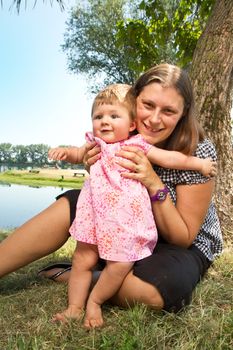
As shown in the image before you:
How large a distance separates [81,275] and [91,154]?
0.62 m

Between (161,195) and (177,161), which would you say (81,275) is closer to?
(161,195)

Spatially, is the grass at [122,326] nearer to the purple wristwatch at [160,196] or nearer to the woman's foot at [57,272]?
the woman's foot at [57,272]

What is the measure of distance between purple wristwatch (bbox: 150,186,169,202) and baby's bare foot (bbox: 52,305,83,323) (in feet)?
2.16

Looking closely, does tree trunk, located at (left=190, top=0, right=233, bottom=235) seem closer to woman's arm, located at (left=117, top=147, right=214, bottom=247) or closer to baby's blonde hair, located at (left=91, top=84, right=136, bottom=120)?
woman's arm, located at (left=117, top=147, right=214, bottom=247)

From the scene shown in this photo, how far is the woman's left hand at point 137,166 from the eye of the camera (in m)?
2.03

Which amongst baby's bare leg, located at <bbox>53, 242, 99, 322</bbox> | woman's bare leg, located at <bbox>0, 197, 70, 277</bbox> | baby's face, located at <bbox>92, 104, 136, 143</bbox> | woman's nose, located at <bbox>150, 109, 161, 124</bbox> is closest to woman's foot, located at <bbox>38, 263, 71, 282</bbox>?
woman's bare leg, located at <bbox>0, 197, 70, 277</bbox>

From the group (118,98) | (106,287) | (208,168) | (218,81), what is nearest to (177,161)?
(208,168)

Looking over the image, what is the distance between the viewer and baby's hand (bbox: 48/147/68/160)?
227 centimetres

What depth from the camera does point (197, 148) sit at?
2.29 m

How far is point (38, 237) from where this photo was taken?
2.37 metres

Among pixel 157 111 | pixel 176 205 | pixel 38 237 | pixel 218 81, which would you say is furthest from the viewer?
pixel 218 81

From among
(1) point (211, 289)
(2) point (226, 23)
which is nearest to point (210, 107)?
(2) point (226, 23)

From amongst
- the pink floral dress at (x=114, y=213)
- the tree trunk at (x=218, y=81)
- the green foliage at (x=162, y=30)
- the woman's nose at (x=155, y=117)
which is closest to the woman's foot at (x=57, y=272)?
the pink floral dress at (x=114, y=213)

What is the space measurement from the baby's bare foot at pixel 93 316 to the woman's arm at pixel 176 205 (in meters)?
0.53
